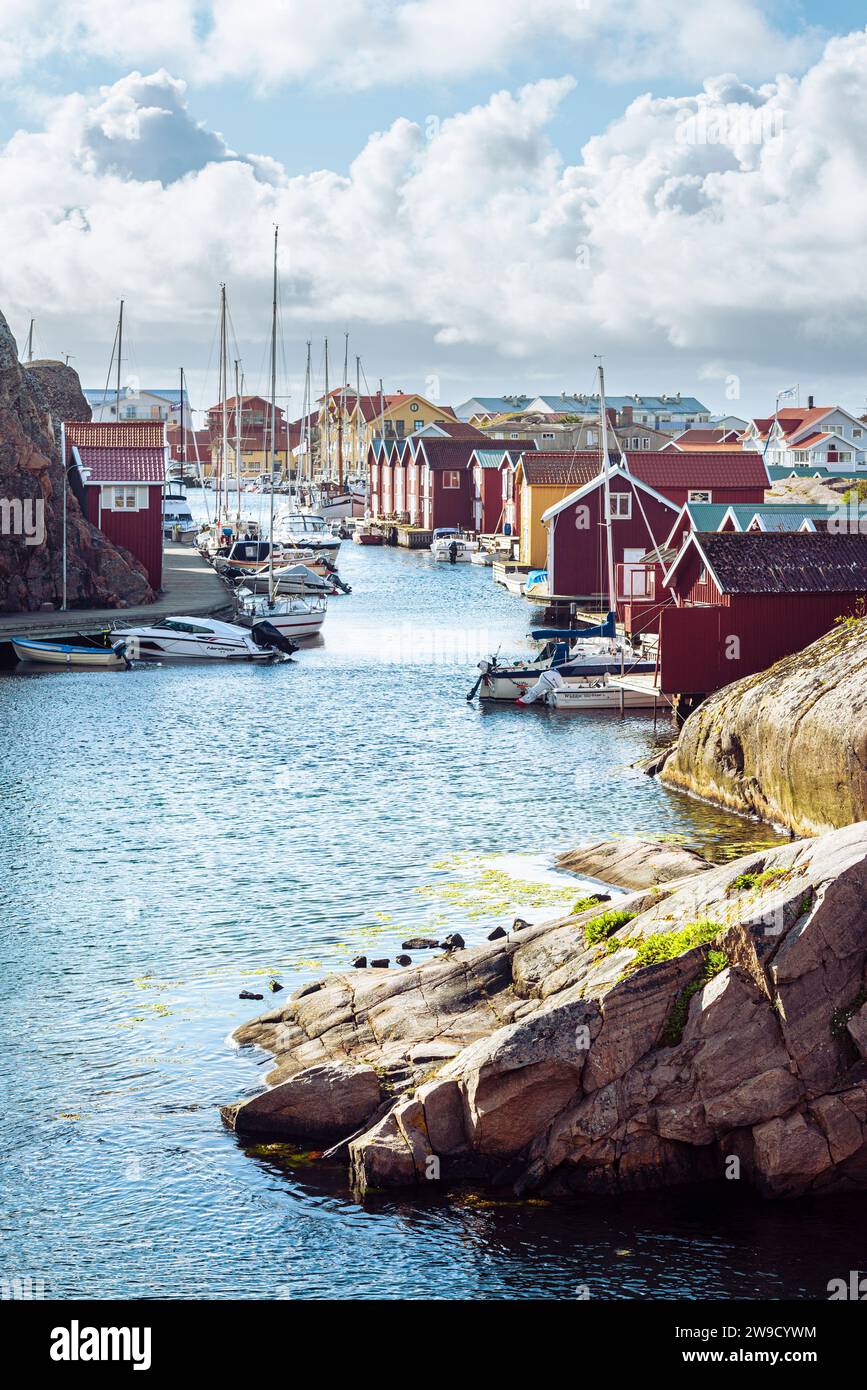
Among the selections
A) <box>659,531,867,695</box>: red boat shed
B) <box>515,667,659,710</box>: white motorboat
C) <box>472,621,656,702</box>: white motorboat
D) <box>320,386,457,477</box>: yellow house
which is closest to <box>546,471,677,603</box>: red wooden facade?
<box>472,621,656,702</box>: white motorboat

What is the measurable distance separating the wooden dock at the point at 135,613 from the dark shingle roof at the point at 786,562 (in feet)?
86.0

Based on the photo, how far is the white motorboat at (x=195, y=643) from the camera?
192ft

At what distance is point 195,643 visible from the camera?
194ft

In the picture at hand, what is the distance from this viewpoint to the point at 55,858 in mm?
29828

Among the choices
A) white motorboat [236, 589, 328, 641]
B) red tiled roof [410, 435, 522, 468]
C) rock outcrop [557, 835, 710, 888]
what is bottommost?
rock outcrop [557, 835, 710, 888]

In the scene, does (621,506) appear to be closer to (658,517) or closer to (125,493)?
(658,517)

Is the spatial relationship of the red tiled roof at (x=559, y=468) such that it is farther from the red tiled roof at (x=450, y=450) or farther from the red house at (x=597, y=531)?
the red tiled roof at (x=450, y=450)

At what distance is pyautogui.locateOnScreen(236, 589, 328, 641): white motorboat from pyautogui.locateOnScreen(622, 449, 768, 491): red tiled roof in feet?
57.3

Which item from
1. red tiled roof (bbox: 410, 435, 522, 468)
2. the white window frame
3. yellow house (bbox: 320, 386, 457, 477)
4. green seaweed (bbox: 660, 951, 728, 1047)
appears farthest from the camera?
yellow house (bbox: 320, 386, 457, 477)

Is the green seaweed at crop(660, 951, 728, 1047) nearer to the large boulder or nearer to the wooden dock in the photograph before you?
the large boulder

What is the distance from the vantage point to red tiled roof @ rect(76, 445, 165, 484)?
231ft

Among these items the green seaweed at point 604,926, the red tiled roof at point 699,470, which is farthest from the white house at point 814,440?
the green seaweed at point 604,926

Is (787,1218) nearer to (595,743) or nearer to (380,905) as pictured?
(380,905)

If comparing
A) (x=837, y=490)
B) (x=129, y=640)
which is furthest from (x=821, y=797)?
(x=837, y=490)
